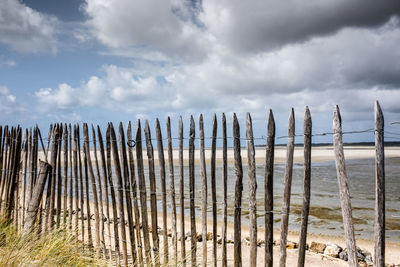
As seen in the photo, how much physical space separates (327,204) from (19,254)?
887cm

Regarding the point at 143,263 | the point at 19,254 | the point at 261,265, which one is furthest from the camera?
the point at 261,265

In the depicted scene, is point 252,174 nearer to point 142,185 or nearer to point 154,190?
point 154,190

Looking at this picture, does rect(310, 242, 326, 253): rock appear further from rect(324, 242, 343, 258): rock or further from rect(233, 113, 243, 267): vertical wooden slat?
rect(233, 113, 243, 267): vertical wooden slat

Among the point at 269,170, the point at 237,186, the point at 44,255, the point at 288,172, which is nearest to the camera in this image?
the point at 288,172

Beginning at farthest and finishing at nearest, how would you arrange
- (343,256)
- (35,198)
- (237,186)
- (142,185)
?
(343,256), (35,198), (142,185), (237,186)

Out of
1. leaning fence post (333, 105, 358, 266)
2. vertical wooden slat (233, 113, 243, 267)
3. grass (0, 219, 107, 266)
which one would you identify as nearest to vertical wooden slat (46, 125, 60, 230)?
grass (0, 219, 107, 266)

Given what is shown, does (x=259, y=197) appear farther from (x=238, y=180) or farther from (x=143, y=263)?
(x=238, y=180)

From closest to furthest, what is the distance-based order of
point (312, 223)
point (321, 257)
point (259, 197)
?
point (321, 257)
point (312, 223)
point (259, 197)

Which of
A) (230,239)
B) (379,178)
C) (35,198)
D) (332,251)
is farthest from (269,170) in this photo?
(35,198)

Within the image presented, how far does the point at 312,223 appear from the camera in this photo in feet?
26.9

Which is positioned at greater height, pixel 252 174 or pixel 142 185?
pixel 252 174

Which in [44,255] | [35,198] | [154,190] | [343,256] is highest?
[154,190]

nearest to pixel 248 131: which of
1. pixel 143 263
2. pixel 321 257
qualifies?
pixel 143 263

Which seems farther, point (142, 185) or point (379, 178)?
point (142, 185)
